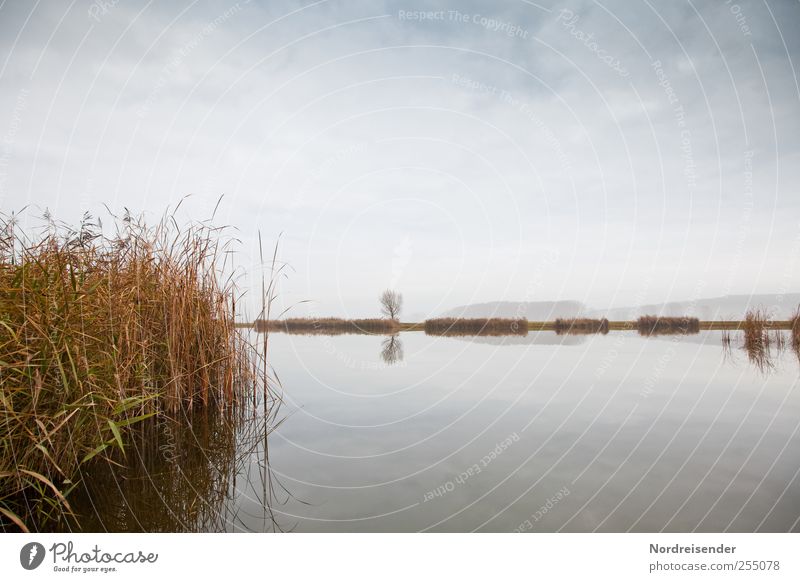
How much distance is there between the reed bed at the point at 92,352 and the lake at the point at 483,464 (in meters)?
0.34

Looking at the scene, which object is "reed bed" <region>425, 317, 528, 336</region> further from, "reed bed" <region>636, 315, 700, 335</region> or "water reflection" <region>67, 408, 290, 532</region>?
"water reflection" <region>67, 408, 290, 532</region>

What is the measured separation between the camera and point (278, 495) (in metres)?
2.75

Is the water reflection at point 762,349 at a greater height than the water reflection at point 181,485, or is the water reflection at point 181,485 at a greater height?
the water reflection at point 762,349

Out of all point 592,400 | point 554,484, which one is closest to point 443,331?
point 592,400

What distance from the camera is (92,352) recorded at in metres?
2.88

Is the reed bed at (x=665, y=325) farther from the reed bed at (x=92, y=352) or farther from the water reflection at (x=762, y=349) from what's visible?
the reed bed at (x=92, y=352)

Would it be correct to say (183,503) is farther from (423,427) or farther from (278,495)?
(423,427)

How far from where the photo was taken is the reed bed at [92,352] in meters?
2.31

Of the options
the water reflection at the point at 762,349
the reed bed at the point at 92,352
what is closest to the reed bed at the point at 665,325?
the water reflection at the point at 762,349

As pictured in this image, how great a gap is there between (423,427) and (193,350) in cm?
259
